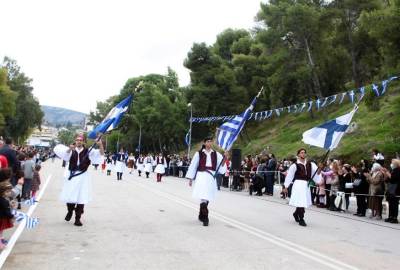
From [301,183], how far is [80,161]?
522 centimetres

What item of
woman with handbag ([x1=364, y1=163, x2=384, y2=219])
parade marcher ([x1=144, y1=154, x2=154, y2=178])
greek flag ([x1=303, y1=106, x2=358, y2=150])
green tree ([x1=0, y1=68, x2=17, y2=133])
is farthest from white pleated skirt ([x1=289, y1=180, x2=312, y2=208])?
green tree ([x1=0, y1=68, x2=17, y2=133])

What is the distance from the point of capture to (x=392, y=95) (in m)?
41.9

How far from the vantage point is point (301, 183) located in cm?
1305

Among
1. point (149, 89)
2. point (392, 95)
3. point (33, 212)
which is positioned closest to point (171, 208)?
point (33, 212)

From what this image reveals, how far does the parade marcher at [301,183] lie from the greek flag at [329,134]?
7.57 feet

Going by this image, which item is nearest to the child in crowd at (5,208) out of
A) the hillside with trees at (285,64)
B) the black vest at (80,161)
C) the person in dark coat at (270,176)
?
the black vest at (80,161)

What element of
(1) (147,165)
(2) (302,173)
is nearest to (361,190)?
(2) (302,173)

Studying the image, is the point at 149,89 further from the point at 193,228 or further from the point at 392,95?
the point at 193,228

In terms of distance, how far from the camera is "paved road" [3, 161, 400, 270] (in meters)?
7.74

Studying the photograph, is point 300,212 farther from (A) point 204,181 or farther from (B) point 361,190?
(B) point 361,190

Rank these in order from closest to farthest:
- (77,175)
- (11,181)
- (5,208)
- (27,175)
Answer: (5,208), (77,175), (11,181), (27,175)

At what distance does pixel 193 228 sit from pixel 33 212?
15.3ft

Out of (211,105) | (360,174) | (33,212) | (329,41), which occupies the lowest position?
(33,212)

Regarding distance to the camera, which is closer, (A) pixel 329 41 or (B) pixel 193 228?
(B) pixel 193 228
